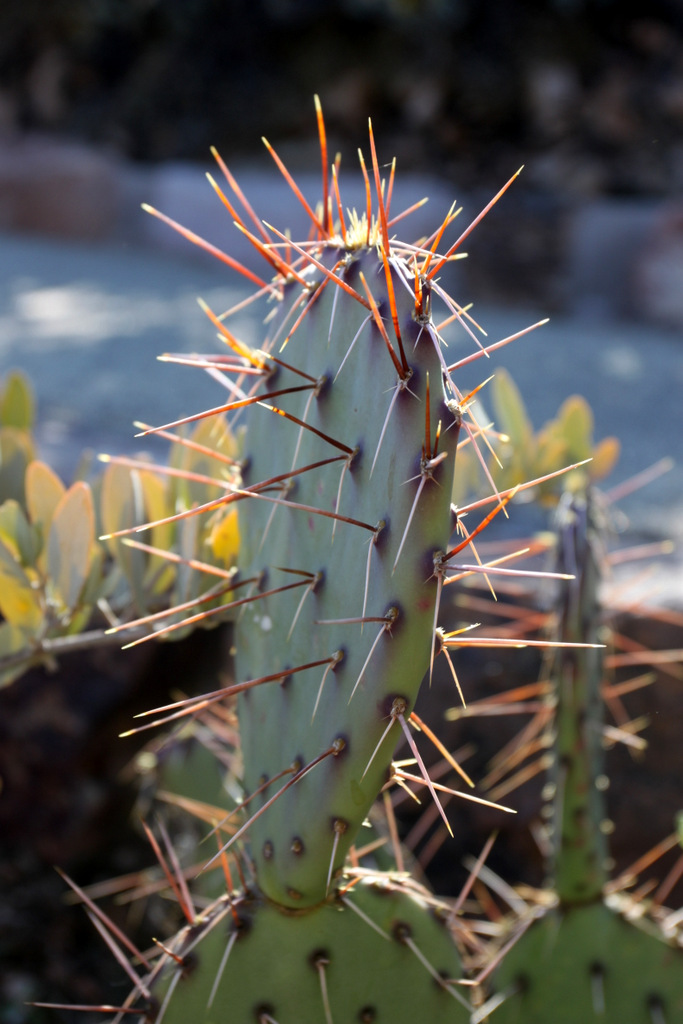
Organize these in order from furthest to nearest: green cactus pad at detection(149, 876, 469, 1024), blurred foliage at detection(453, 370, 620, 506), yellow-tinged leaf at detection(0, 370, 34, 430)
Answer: blurred foliage at detection(453, 370, 620, 506)
yellow-tinged leaf at detection(0, 370, 34, 430)
green cactus pad at detection(149, 876, 469, 1024)

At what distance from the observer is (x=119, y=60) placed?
6.71 m

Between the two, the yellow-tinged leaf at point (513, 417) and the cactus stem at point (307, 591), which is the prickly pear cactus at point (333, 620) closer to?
the cactus stem at point (307, 591)

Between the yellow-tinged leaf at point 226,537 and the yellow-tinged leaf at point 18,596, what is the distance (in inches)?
5.9

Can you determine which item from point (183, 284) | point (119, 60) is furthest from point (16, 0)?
point (183, 284)

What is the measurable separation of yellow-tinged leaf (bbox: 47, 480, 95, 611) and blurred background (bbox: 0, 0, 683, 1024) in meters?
1.40

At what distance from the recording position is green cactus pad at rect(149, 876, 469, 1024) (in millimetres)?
642

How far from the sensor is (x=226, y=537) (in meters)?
0.77

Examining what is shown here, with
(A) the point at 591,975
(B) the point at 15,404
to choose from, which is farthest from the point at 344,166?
(A) the point at 591,975

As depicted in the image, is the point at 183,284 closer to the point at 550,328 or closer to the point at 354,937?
the point at 550,328

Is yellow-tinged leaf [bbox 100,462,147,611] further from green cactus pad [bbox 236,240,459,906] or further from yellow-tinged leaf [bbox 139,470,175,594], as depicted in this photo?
green cactus pad [bbox 236,240,459,906]

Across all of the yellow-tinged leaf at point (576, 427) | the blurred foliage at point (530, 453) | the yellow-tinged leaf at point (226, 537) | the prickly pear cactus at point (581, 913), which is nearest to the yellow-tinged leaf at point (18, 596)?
the yellow-tinged leaf at point (226, 537)

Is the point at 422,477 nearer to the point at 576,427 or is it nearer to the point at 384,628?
the point at 384,628

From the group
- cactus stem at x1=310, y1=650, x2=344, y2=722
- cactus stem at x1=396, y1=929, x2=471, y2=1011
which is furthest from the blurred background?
cactus stem at x1=310, y1=650, x2=344, y2=722

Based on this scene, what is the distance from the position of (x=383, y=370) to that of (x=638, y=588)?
101cm
